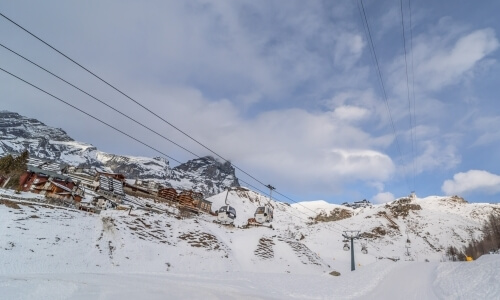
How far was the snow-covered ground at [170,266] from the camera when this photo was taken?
15133 mm

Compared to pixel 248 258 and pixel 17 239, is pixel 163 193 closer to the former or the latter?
pixel 248 258

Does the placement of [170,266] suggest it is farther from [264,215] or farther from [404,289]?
[264,215]

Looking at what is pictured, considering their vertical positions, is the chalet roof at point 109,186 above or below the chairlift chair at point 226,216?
above

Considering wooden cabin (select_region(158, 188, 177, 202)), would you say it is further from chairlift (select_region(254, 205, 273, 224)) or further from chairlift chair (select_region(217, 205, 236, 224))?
chairlift (select_region(254, 205, 273, 224))

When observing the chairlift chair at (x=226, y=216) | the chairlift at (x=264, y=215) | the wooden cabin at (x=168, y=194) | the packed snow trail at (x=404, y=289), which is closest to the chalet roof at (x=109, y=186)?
the wooden cabin at (x=168, y=194)

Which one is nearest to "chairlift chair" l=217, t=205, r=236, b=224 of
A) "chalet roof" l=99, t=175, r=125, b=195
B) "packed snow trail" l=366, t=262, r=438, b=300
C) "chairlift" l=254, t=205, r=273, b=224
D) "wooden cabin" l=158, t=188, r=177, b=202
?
"chairlift" l=254, t=205, r=273, b=224

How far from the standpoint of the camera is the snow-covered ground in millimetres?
15133

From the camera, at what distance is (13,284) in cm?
1202

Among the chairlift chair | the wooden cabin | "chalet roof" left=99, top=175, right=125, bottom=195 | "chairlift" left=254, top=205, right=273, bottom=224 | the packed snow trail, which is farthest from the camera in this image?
the wooden cabin

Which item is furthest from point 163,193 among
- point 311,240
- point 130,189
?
point 311,240

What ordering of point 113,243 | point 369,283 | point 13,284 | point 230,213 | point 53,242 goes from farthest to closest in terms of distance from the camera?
point 230,213
point 113,243
point 369,283
point 53,242
point 13,284

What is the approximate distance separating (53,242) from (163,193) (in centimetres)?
8114

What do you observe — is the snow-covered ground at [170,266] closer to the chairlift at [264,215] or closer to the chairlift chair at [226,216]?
the chairlift at [264,215]

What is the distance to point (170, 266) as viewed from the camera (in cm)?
2972
